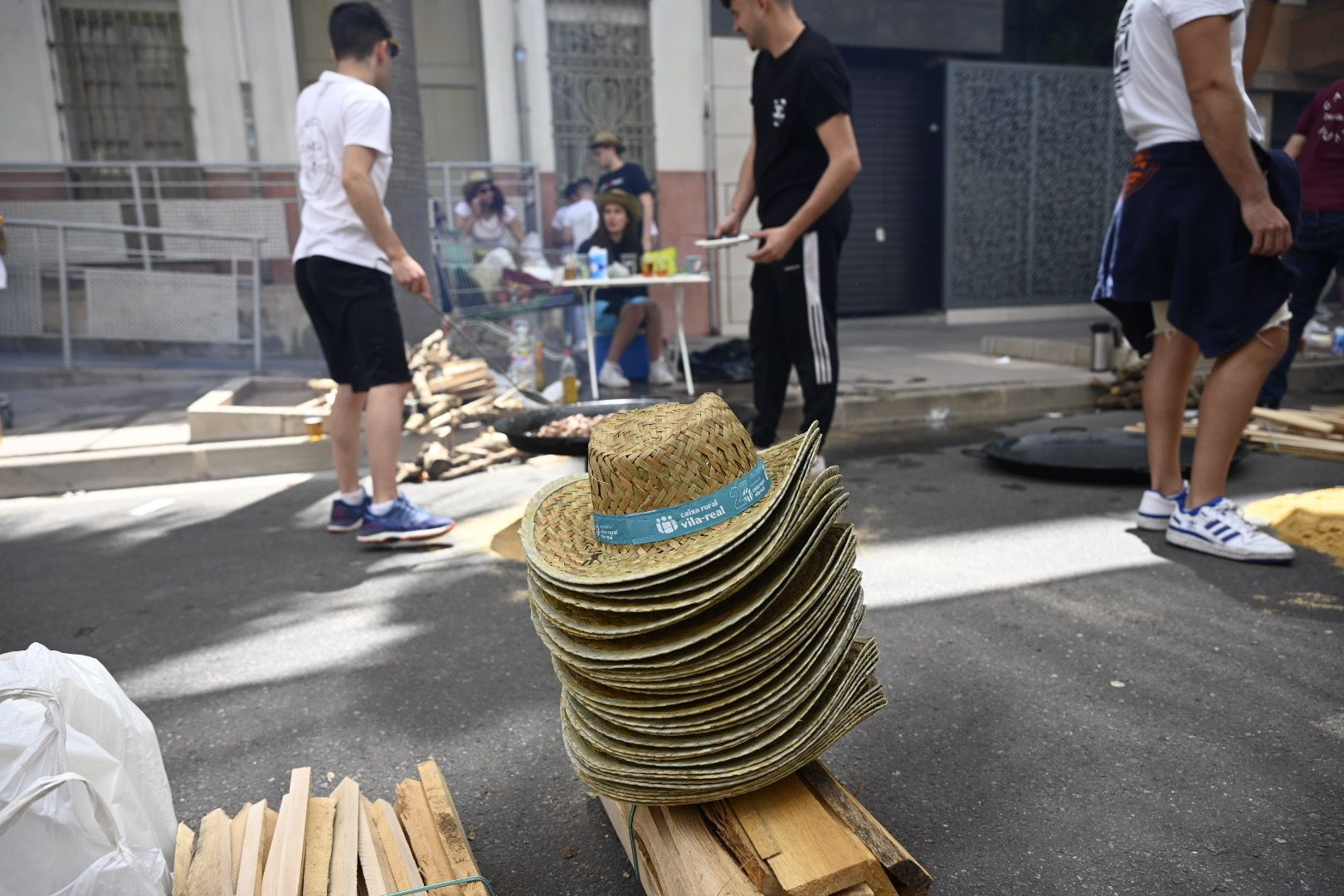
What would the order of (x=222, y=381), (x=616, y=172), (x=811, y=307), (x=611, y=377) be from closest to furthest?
(x=811, y=307) < (x=611, y=377) < (x=222, y=381) < (x=616, y=172)

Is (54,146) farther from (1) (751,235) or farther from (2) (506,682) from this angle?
(2) (506,682)

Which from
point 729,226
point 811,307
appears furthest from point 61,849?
point 729,226

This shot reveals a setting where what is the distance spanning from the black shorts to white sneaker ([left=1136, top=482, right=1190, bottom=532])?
3036 millimetres

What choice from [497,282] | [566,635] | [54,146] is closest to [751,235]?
[566,635]

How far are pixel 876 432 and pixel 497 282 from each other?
10.3 feet

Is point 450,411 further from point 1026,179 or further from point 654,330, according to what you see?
point 1026,179

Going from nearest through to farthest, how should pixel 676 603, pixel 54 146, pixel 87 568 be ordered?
1. pixel 676 603
2. pixel 87 568
3. pixel 54 146

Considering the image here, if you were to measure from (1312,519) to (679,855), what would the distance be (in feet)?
10.1

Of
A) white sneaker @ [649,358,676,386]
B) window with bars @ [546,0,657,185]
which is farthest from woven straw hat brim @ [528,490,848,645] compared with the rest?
window with bars @ [546,0,657,185]

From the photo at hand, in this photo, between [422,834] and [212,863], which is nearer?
[212,863]

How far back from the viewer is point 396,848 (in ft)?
5.53

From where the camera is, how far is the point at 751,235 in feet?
14.1

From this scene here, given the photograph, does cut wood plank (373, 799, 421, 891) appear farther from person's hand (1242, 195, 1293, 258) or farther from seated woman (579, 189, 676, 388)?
seated woman (579, 189, 676, 388)

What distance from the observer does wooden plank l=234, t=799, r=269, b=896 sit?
5.06 ft
